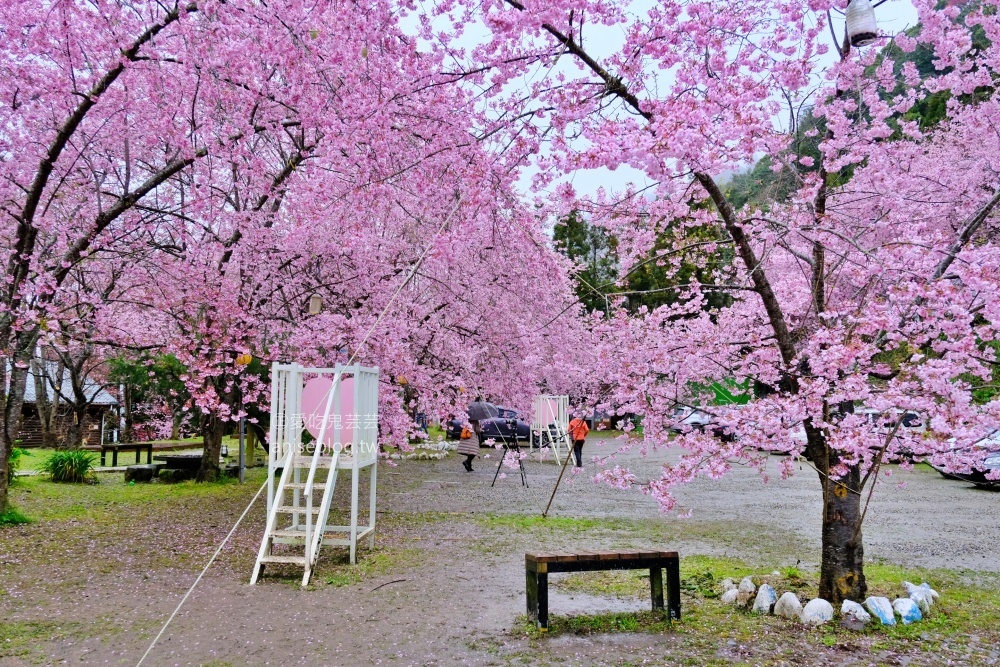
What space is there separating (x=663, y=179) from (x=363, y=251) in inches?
264

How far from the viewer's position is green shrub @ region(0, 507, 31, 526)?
8906 millimetres

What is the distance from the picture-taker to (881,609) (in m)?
5.04

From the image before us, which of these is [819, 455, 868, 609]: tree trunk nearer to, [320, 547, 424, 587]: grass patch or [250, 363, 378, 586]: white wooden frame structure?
[320, 547, 424, 587]: grass patch

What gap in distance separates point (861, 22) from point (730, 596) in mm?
4182

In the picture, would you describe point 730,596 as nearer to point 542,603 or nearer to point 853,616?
point 853,616

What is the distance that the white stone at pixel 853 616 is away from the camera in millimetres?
4941

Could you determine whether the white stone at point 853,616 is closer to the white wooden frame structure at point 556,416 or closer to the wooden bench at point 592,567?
the wooden bench at point 592,567

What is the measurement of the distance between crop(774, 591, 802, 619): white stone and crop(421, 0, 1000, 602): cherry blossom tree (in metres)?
0.30

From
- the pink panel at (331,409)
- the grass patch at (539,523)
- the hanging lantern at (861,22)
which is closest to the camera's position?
the hanging lantern at (861,22)

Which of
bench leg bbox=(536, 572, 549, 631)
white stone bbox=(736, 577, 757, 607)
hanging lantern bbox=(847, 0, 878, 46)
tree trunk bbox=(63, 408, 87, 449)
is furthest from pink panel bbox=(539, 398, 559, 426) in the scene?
tree trunk bbox=(63, 408, 87, 449)

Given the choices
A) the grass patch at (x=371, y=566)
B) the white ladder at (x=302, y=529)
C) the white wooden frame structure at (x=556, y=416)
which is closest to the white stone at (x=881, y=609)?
the grass patch at (x=371, y=566)

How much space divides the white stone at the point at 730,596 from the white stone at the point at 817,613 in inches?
21.9

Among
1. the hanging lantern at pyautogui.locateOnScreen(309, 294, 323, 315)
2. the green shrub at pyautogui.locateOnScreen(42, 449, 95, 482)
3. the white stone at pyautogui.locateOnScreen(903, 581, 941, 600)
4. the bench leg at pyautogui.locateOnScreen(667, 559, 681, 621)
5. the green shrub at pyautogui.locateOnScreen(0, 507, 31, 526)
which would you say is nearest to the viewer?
the bench leg at pyautogui.locateOnScreen(667, 559, 681, 621)

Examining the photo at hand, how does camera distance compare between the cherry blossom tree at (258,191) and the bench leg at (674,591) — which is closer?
the bench leg at (674,591)
